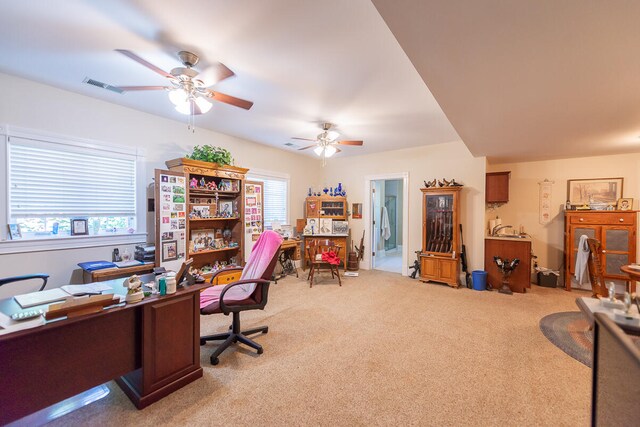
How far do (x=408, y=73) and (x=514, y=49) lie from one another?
34.9 inches

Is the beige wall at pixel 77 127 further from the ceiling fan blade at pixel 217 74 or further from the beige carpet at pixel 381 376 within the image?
the beige carpet at pixel 381 376

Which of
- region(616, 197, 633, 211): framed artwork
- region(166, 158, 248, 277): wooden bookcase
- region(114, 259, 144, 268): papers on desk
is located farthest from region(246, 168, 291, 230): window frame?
region(616, 197, 633, 211): framed artwork

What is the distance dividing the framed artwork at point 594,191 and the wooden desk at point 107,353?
20.8 ft

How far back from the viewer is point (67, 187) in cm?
296

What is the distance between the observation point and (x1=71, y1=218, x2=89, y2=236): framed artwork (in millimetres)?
2977

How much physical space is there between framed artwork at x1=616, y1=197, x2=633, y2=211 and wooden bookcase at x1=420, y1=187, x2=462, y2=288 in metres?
2.50

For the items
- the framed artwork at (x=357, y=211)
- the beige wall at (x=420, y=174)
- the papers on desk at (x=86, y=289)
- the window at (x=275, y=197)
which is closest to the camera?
the papers on desk at (x=86, y=289)

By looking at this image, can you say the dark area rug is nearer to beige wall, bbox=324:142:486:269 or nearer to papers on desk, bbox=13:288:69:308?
beige wall, bbox=324:142:486:269

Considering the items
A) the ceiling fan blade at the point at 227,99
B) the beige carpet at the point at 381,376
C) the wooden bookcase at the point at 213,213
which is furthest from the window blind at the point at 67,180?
the beige carpet at the point at 381,376

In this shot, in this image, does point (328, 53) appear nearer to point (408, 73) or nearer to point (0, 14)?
point (408, 73)

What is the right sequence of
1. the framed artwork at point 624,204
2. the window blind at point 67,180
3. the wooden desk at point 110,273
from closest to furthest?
the window blind at point 67,180 < the wooden desk at point 110,273 < the framed artwork at point 624,204

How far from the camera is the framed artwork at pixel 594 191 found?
174 inches

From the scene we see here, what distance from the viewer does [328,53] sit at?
81.9 inches

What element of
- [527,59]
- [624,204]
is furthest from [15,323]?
[624,204]
